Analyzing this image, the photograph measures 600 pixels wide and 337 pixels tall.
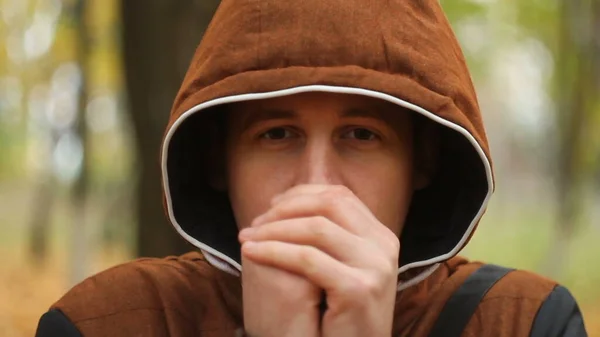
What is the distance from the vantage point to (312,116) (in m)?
1.18

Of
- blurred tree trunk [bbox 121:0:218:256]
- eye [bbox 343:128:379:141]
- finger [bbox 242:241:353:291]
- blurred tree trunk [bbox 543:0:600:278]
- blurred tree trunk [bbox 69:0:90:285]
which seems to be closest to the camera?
finger [bbox 242:241:353:291]

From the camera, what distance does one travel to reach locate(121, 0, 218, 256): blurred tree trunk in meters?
2.30

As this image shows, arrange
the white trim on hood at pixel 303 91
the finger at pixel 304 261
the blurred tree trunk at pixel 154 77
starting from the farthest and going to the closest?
the blurred tree trunk at pixel 154 77, the white trim on hood at pixel 303 91, the finger at pixel 304 261

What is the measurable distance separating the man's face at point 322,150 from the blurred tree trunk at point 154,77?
3.47 feet

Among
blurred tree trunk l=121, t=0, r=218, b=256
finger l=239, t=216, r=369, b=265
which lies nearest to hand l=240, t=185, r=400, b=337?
finger l=239, t=216, r=369, b=265

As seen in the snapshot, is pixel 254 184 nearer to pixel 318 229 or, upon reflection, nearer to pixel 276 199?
pixel 276 199

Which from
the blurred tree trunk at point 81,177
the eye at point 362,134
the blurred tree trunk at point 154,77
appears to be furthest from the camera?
the blurred tree trunk at point 81,177

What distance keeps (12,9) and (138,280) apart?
714 centimetres

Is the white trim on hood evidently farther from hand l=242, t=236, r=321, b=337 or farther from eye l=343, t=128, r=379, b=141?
hand l=242, t=236, r=321, b=337

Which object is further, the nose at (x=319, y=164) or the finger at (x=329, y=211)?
the nose at (x=319, y=164)

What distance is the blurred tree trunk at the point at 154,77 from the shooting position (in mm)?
2301

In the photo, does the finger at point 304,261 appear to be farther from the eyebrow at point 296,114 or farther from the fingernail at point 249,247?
the eyebrow at point 296,114

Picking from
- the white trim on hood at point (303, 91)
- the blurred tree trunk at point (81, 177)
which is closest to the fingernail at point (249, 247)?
the white trim on hood at point (303, 91)

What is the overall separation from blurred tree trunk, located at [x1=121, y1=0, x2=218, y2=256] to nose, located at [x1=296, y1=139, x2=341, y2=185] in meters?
1.14
